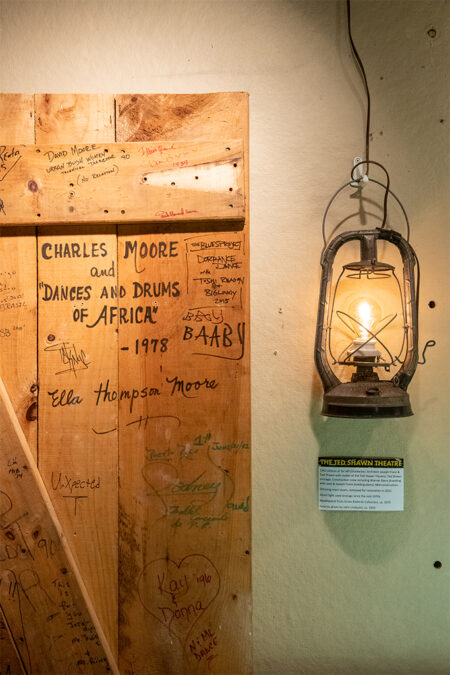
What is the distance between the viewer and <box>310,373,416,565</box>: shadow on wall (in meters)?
1.45

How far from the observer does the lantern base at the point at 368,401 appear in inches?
49.9

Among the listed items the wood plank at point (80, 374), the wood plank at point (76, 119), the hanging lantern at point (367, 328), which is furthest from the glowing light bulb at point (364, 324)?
the wood plank at point (76, 119)

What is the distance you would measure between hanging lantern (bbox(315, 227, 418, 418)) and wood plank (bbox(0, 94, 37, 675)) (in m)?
0.93

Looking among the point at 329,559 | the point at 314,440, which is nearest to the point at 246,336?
the point at 314,440

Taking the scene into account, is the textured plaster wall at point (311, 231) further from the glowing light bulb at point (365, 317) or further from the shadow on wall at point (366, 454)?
the glowing light bulb at point (365, 317)

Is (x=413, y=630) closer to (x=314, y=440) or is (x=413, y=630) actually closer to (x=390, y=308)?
(x=314, y=440)

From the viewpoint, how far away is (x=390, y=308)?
1.47 m

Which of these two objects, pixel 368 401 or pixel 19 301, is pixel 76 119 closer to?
pixel 19 301

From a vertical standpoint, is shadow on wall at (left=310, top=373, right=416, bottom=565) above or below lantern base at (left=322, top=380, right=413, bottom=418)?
below

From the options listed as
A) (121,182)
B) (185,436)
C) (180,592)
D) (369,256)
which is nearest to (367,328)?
(369,256)

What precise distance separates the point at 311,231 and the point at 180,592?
1.24 m
